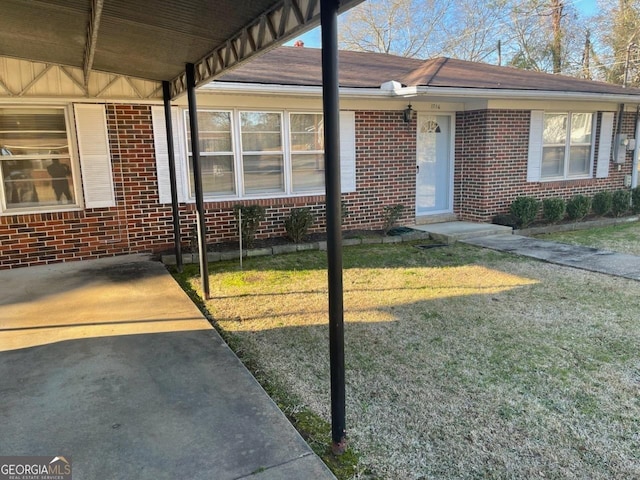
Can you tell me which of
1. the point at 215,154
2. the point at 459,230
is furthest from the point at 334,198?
the point at 459,230

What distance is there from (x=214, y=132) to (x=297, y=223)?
6.80ft

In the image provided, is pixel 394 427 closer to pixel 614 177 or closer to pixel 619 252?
pixel 619 252

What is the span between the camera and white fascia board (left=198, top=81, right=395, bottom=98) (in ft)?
23.0

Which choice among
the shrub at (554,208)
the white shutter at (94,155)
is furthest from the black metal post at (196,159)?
the shrub at (554,208)

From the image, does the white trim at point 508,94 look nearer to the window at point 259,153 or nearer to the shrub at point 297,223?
the window at point 259,153

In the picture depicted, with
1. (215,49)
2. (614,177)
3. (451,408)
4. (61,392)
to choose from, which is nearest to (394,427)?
(451,408)

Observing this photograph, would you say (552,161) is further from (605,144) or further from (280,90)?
(280,90)

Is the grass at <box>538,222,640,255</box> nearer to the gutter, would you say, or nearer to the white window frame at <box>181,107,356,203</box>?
the gutter

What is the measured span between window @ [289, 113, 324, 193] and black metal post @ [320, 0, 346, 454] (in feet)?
19.9

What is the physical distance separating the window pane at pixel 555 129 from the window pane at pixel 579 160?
0.53 m

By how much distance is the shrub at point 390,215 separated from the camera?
8.88 metres

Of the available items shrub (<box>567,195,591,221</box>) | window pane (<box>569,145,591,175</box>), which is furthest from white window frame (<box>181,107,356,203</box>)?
window pane (<box>569,145,591,175</box>)

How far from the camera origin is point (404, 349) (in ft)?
12.8

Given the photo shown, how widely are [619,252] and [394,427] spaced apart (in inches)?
252
